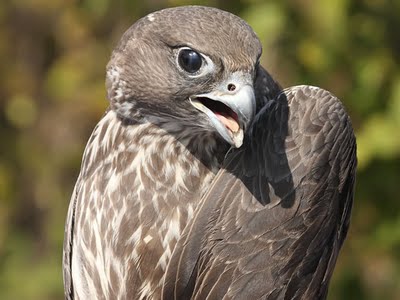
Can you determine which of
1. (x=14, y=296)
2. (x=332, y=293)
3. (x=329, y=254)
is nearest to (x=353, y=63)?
(x=332, y=293)

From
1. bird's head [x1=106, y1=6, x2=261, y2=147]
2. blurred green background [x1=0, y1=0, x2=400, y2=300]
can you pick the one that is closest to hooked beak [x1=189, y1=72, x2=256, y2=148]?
bird's head [x1=106, y1=6, x2=261, y2=147]

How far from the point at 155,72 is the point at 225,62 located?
39 cm

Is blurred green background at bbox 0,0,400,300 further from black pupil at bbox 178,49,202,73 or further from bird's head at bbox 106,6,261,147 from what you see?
black pupil at bbox 178,49,202,73

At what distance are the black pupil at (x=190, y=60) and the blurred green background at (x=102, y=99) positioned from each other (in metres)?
1.76

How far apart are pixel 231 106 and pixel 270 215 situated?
0.53 meters

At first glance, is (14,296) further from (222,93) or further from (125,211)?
(222,93)

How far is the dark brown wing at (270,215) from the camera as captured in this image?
4152 millimetres

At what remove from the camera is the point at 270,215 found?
163 inches

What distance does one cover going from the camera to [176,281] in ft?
13.8

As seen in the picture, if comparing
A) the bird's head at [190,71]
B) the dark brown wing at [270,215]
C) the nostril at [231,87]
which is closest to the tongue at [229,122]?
the bird's head at [190,71]

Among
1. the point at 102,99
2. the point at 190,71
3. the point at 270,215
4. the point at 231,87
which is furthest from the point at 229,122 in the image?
the point at 102,99

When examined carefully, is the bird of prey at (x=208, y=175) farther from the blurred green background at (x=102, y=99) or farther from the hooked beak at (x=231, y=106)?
the blurred green background at (x=102, y=99)

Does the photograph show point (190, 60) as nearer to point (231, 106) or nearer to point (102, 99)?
point (231, 106)

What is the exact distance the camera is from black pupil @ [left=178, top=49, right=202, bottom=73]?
404 cm
